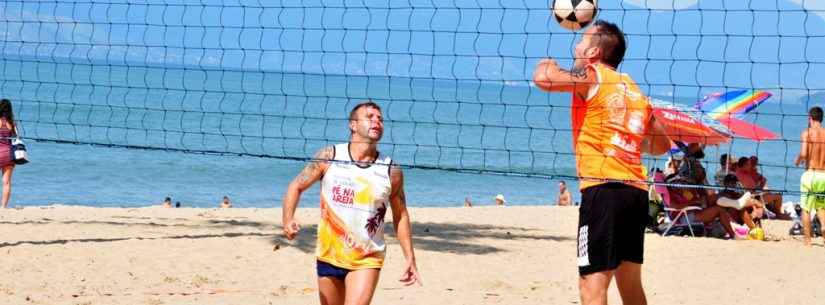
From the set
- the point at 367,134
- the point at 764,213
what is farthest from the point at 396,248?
the point at 764,213

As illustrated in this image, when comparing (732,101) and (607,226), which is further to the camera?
(732,101)

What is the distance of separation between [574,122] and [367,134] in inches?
35.5

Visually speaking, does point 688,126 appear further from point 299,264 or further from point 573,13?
point 573,13

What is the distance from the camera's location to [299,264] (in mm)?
9898

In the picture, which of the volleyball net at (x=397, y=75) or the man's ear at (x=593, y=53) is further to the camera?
the volleyball net at (x=397, y=75)

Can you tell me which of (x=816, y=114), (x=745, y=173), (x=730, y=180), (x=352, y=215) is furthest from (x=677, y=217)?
(x=352, y=215)

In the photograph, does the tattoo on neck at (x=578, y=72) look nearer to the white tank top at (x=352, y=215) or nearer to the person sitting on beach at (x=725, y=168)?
the white tank top at (x=352, y=215)

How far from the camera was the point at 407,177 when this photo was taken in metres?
34.4

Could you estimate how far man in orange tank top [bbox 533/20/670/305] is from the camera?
544 cm

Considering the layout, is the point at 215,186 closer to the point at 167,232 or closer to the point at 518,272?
the point at 167,232

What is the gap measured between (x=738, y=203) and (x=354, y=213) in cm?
783

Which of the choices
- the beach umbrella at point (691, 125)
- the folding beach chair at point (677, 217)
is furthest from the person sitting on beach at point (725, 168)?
the folding beach chair at point (677, 217)

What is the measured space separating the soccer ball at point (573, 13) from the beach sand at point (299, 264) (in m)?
2.10

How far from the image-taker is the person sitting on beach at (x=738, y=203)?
12.6 meters
